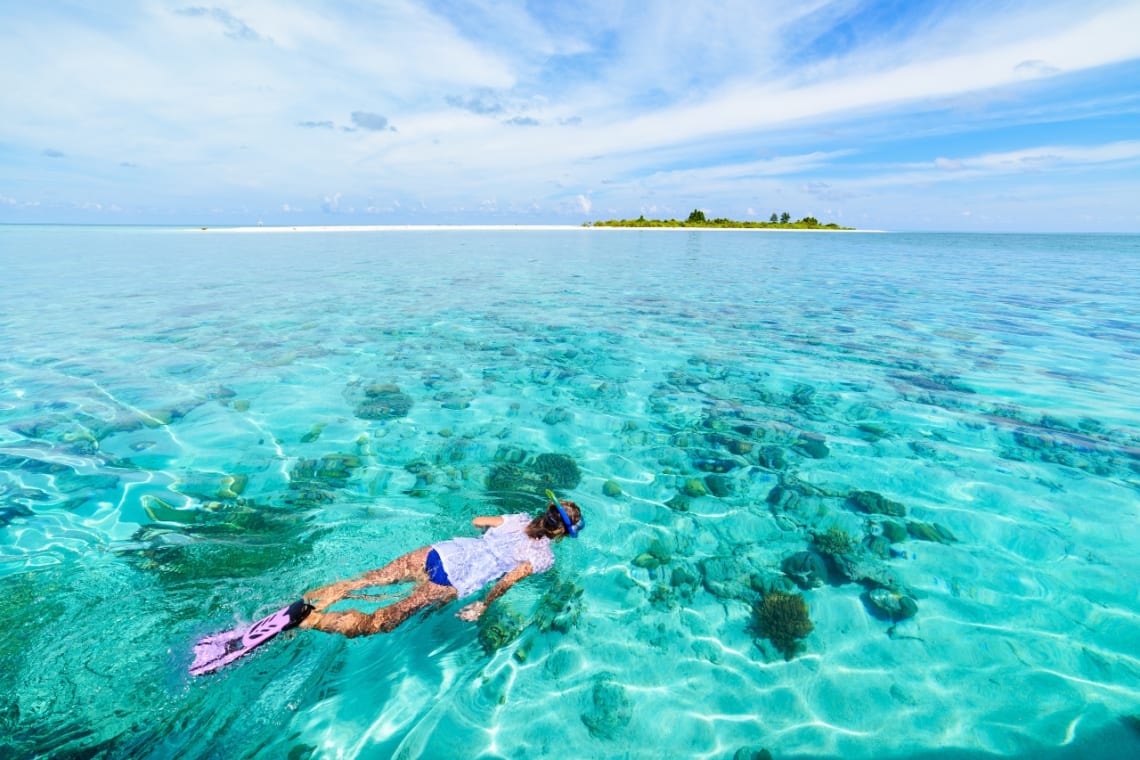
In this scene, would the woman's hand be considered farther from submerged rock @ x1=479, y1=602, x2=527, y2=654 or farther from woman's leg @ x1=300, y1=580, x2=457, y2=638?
woman's leg @ x1=300, y1=580, x2=457, y2=638

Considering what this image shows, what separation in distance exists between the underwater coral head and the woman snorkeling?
1.83 m

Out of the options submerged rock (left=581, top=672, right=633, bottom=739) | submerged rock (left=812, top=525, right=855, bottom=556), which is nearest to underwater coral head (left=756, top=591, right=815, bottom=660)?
submerged rock (left=812, top=525, right=855, bottom=556)

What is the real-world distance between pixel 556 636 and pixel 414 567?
4.78 feet

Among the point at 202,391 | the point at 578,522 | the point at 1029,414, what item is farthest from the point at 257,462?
the point at 1029,414

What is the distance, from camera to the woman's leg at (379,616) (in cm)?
429

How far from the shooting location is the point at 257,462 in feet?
23.5

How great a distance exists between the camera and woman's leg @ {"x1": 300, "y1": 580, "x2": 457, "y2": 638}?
4.29m

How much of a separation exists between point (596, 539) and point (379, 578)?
2.21 m

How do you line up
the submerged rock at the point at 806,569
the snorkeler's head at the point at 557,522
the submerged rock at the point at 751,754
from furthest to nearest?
the snorkeler's head at the point at 557,522
the submerged rock at the point at 806,569
the submerged rock at the point at 751,754

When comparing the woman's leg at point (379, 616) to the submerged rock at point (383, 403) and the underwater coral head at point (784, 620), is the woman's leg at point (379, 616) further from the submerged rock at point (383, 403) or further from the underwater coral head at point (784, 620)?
the submerged rock at point (383, 403)

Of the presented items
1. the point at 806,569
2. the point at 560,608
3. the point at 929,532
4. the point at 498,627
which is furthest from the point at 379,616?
the point at 929,532

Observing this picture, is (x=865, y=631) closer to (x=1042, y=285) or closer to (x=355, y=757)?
(x=355, y=757)

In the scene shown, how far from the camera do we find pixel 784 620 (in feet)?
14.9

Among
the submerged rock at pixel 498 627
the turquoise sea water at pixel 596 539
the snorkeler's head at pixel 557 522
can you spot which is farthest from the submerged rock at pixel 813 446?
the submerged rock at pixel 498 627
